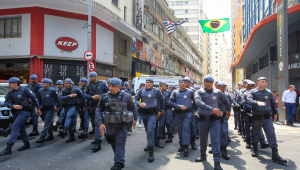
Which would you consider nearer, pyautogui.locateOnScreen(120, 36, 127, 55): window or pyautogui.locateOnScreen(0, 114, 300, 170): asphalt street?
pyautogui.locateOnScreen(0, 114, 300, 170): asphalt street

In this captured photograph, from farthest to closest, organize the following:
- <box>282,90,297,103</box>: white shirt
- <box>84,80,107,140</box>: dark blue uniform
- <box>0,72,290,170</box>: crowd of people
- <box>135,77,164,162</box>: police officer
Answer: <box>282,90,297,103</box>: white shirt → <box>84,80,107,140</box>: dark blue uniform → <box>135,77,164,162</box>: police officer → <box>0,72,290,170</box>: crowd of people

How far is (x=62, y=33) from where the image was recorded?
55.7 ft

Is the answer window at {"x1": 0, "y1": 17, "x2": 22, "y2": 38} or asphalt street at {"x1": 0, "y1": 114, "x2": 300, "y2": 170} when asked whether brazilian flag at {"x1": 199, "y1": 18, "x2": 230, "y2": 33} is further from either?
asphalt street at {"x1": 0, "y1": 114, "x2": 300, "y2": 170}

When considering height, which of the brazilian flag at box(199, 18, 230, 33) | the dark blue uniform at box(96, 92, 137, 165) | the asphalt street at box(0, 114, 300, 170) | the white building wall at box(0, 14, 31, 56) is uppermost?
the brazilian flag at box(199, 18, 230, 33)

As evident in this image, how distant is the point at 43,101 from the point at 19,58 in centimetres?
1042

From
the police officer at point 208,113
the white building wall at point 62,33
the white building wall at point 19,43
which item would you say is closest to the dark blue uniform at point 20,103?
the police officer at point 208,113

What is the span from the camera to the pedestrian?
36.7 ft

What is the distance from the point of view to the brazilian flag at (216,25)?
20.1m

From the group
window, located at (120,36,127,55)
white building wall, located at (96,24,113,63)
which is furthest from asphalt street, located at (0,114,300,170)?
window, located at (120,36,127,55)

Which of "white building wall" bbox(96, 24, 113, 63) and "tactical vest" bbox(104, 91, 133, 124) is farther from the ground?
"white building wall" bbox(96, 24, 113, 63)

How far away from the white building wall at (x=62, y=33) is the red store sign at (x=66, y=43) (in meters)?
0.20

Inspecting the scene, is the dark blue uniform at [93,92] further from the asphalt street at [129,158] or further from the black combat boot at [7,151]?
the black combat boot at [7,151]

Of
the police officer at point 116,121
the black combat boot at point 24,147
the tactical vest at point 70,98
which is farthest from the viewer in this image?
the tactical vest at point 70,98

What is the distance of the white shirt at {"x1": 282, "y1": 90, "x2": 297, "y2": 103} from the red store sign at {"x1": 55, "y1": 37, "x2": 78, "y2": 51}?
1353cm
